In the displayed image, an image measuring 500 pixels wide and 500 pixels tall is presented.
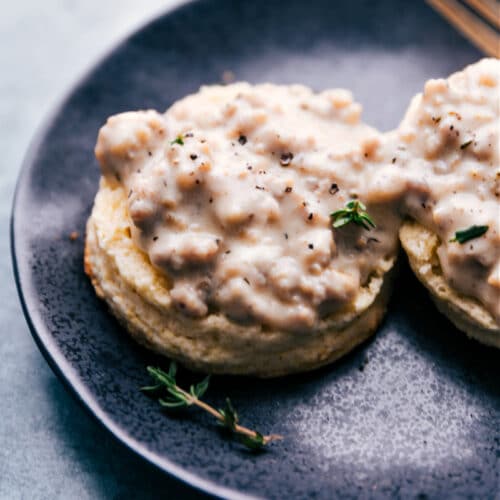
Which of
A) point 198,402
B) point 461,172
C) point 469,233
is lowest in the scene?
→ point 198,402

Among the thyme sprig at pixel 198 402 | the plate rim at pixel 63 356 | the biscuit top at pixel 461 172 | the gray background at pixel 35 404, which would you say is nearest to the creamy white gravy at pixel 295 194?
the biscuit top at pixel 461 172

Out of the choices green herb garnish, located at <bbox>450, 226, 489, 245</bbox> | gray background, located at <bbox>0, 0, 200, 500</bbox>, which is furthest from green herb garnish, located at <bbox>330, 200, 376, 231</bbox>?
gray background, located at <bbox>0, 0, 200, 500</bbox>

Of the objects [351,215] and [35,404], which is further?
[35,404]

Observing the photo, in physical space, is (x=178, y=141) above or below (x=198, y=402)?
above

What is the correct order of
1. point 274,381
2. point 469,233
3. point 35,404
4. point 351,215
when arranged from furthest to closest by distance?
1. point 35,404
2. point 274,381
3. point 351,215
4. point 469,233

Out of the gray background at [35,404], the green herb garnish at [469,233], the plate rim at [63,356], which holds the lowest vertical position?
the gray background at [35,404]

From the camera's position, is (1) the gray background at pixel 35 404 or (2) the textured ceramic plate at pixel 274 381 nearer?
(2) the textured ceramic plate at pixel 274 381

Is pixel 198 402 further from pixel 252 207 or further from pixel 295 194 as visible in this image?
pixel 295 194

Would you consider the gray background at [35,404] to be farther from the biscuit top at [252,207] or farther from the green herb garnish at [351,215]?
the green herb garnish at [351,215]

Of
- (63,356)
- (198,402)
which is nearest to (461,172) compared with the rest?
(198,402)
